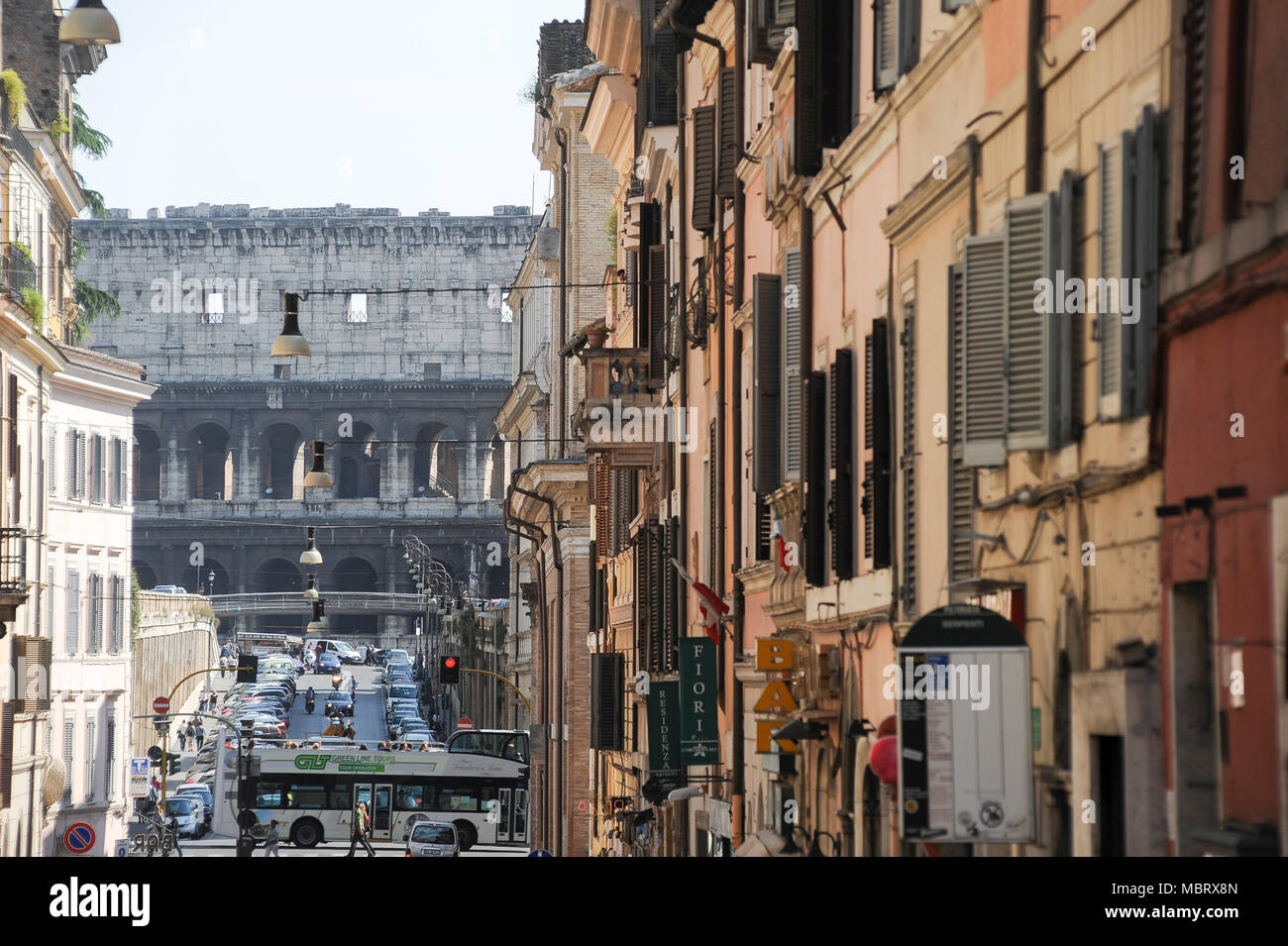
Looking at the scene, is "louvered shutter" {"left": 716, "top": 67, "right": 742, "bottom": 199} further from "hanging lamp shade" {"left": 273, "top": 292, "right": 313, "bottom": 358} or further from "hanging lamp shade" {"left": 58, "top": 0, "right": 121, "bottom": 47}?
"hanging lamp shade" {"left": 273, "top": 292, "right": 313, "bottom": 358}

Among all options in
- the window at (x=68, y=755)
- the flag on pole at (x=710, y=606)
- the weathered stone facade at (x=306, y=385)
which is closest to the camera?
the flag on pole at (x=710, y=606)

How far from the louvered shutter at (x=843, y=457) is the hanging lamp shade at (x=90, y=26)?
11.9 meters

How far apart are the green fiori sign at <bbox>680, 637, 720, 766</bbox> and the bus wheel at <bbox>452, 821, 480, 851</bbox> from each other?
31.4 metres

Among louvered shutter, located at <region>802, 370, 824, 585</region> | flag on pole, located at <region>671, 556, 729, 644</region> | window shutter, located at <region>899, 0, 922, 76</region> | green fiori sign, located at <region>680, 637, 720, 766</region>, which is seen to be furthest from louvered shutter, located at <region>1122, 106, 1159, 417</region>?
green fiori sign, located at <region>680, 637, 720, 766</region>

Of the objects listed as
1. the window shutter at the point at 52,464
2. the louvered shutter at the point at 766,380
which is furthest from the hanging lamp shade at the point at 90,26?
the window shutter at the point at 52,464

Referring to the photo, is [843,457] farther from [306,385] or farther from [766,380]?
[306,385]

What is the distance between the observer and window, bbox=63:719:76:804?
4409 cm

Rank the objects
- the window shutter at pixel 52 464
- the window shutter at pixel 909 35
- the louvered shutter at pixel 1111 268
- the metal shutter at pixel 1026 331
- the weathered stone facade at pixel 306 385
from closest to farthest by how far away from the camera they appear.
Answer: the louvered shutter at pixel 1111 268 < the metal shutter at pixel 1026 331 < the window shutter at pixel 909 35 < the window shutter at pixel 52 464 < the weathered stone facade at pixel 306 385

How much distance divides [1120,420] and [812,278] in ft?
25.3

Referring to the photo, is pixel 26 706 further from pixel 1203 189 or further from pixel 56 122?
pixel 1203 189

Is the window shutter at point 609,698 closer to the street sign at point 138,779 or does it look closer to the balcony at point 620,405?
the balcony at point 620,405

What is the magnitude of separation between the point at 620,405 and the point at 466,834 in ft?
87.8

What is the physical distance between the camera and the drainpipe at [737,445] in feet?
65.5
